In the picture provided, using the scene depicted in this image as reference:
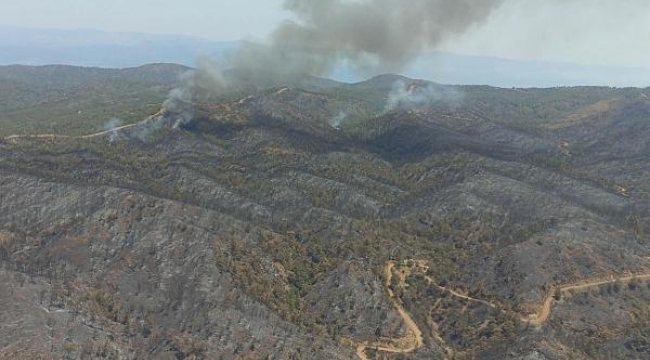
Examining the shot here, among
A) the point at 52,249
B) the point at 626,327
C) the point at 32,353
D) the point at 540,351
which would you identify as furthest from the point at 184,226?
the point at 626,327

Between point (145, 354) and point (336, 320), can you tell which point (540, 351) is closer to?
point (336, 320)

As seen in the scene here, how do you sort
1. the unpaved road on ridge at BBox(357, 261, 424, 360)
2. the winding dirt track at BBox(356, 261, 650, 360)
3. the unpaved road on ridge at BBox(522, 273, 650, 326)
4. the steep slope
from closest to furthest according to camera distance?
the steep slope → the unpaved road on ridge at BBox(357, 261, 424, 360) → the winding dirt track at BBox(356, 261, 650, 360) → the unpaved road on ridge at BBox(522, 273, 650, 326)

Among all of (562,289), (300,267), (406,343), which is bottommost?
(406,343)

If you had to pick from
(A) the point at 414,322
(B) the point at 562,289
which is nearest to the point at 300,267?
(A) the point at 414,322

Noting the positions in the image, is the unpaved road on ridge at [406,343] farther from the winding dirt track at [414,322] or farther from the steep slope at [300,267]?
the steep slope at [300,267]

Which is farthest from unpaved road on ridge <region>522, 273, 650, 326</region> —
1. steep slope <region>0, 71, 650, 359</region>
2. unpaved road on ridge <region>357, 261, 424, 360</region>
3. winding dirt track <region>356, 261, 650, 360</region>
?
unpaved road on ridge <region>357, 261, 424, 360</region>

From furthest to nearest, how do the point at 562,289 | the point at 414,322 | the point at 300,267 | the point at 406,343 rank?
1. the point at 300,267
2. the point at 562,289
3. the point at 414,322
4. the point at 406,343

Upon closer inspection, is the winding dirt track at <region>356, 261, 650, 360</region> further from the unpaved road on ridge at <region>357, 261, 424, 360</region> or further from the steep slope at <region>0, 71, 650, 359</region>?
the steep slope at <region>0, 71, 650, 359</region>

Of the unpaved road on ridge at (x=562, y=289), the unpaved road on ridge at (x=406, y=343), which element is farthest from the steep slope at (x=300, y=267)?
the unpaved road on ridge at (x=562, y=289)

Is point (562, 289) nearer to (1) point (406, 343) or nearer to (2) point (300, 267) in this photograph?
(1) point (406, 343)
